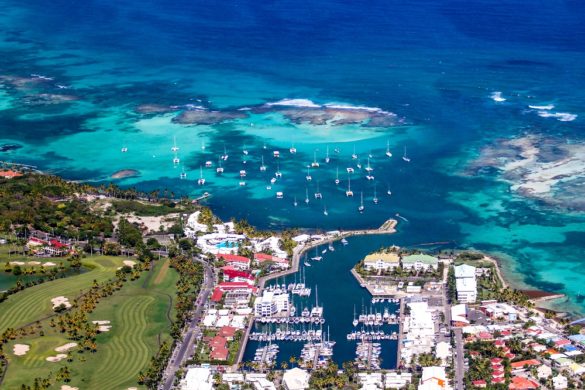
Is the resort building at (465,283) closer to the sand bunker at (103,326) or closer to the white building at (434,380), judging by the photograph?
the white building at (434,380)

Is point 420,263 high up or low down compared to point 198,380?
up

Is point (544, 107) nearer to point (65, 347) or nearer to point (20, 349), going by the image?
point (65, 347)

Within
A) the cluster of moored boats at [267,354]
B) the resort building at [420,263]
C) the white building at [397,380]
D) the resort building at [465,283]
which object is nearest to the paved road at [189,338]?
the cluster of moored boats at [267,354]

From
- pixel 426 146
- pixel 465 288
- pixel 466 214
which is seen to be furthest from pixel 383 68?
pixel 465 288

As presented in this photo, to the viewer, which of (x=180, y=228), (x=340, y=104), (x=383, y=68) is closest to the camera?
(x=180, y=228)

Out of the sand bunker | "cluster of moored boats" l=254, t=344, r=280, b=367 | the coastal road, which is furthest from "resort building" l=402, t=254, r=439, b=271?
the sand bunker

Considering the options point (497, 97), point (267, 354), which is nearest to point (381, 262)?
point (267, 354)

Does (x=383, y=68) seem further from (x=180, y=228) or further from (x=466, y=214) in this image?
(x=180, y=228)
